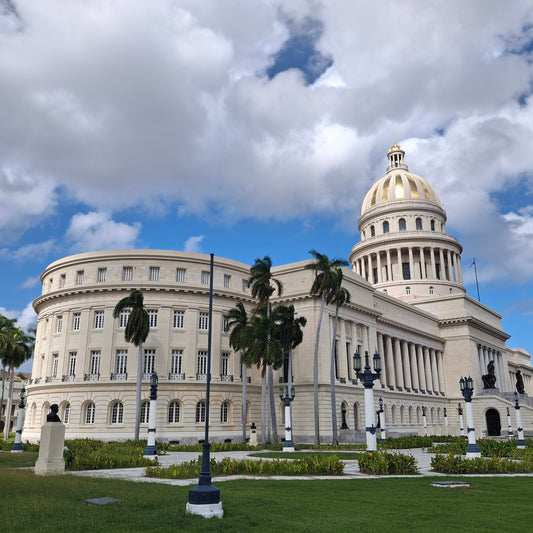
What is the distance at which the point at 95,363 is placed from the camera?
50.9 m

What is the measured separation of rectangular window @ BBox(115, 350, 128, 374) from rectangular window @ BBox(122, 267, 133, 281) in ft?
24.2

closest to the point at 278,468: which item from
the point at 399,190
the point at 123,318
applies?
the point at 123,318

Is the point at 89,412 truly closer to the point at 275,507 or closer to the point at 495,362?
the point at 275,507

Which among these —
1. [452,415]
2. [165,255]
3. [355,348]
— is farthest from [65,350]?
[452,415]

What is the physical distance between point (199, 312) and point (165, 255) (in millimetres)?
6823

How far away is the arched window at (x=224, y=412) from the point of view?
51.7 meters

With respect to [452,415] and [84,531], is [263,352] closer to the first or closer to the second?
[84,531]

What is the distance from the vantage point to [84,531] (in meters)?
10.1

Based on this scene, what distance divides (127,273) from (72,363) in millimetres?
10403

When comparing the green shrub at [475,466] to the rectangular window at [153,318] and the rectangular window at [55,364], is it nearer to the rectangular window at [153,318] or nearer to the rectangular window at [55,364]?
the rectangular window at [153,318]

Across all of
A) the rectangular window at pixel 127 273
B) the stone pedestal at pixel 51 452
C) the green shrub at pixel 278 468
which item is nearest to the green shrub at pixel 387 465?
the green shrub at pixel 278 468

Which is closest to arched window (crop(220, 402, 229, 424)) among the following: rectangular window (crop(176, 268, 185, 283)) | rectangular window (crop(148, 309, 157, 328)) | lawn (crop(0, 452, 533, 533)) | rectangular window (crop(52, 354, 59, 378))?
rectangular window (crop(148, 309, 157, 328))

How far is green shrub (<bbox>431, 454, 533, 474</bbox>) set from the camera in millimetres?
22531

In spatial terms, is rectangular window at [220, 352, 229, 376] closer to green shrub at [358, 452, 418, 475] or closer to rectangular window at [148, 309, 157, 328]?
rectangular window at [148, 309, 157, 328]
